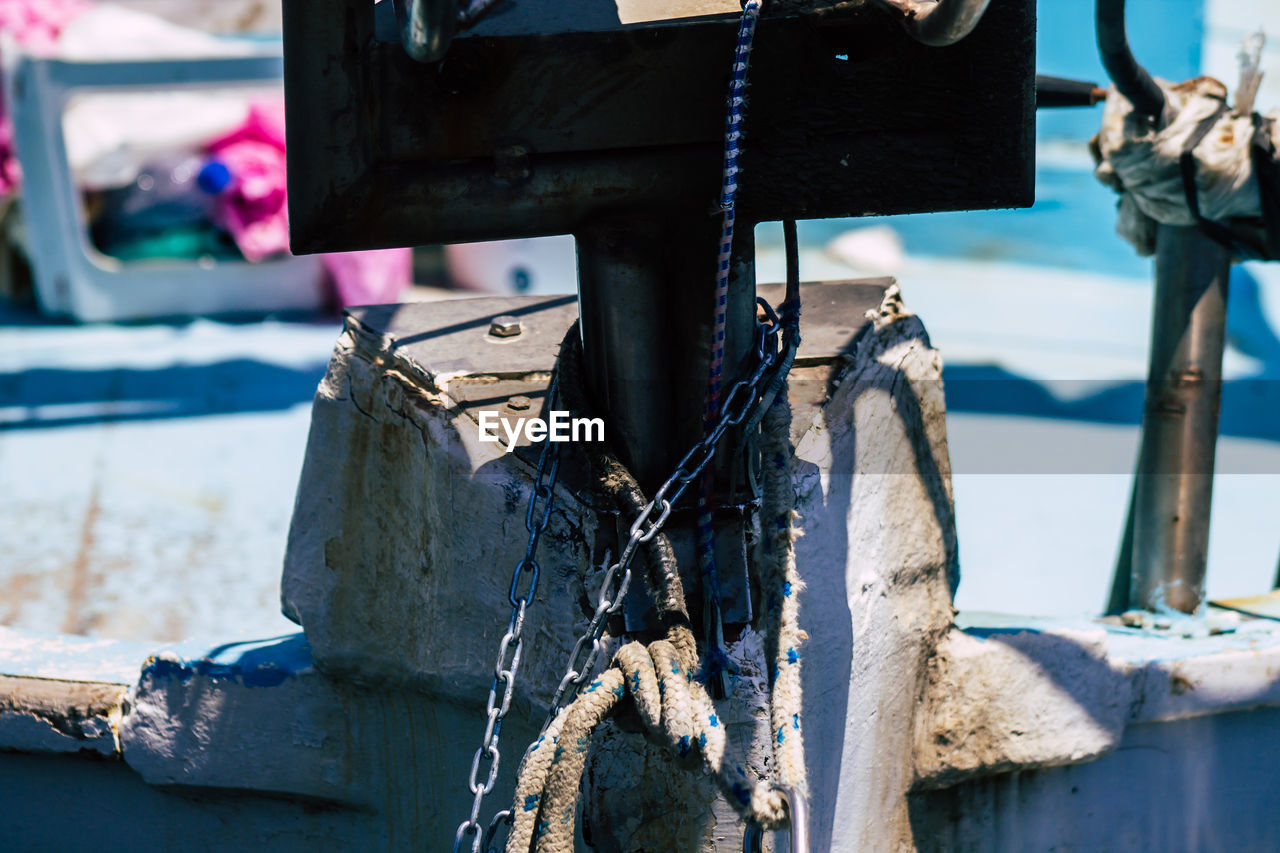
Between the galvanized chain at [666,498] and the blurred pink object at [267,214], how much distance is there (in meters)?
3.26

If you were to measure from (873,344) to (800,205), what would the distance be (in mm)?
480

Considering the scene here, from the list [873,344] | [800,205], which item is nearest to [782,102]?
[800,205]

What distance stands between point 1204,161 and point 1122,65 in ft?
0.84

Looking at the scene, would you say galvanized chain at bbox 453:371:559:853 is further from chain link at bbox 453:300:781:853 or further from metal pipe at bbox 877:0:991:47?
metal pipe at bbox 877:0:991:47

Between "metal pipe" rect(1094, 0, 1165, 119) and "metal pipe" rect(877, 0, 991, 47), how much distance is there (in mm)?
748

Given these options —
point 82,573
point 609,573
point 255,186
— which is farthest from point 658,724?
point 255,186

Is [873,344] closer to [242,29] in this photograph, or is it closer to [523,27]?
[523,27]

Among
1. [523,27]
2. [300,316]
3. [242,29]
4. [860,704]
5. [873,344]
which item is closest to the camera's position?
[523,27]

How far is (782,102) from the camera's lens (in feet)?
3.47

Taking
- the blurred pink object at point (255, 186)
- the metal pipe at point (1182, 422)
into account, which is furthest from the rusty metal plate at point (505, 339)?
the blurred pink object at point (255, 186)

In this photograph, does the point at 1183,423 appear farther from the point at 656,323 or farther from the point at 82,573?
the point at 82,573

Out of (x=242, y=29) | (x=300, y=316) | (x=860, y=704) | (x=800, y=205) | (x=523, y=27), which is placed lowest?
(x=860, y=704)

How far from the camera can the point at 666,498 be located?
1117 millimetres

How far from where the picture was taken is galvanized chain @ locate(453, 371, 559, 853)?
1084 mm
